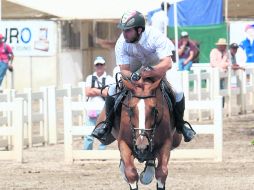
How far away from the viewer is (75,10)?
3306 centimetres

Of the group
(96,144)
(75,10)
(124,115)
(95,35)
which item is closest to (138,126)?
(124,115)

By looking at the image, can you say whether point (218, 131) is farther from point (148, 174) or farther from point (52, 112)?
point (148, 174)

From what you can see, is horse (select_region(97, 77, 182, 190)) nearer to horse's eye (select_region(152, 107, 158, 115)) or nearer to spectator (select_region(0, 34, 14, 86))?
horse's eye (select_region(152, 107, 158, 115))

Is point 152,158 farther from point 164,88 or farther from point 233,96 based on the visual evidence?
point 233,96

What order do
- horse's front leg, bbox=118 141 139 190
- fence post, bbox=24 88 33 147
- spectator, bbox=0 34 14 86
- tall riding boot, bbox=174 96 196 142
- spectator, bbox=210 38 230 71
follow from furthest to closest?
spectator, bbox=0 34 14 86 < spectator, bbox=210 38 230 71 < fence post, bbox=24 88 33 147 < tall riding boot, bbox=174 96 196 142 < horse's front leg, bbox=118 141 139 190

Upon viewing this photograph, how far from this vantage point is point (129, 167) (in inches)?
468

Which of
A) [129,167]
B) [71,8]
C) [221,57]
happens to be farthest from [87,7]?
[129,167]

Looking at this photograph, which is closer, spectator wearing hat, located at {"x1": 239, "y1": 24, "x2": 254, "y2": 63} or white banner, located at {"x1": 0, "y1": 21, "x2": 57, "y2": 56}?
white banner, located at {"x1": 0, "y1": 21, "x2": 57, "y2": 56}

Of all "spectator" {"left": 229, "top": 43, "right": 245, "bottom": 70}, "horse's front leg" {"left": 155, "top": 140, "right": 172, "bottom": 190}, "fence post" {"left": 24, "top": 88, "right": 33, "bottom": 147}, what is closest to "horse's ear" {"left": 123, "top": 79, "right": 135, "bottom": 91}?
"horse's front leg" {"left": 155, "top": 140, "right": 172, "bottom": 190}

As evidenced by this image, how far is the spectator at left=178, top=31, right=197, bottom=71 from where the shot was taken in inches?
1198

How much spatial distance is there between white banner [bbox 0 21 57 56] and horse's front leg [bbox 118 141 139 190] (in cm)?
2108

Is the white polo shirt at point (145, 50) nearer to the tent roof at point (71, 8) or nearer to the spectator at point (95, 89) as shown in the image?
the spectator at point (95, 89)

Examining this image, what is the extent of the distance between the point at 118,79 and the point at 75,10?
66.8ft

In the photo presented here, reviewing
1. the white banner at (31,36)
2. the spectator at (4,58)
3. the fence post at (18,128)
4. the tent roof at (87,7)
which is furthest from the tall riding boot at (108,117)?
the white banner at (31,36)
